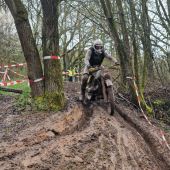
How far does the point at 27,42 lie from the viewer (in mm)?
9891

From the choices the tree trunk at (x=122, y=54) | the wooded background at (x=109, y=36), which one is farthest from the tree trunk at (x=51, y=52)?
the tree trunk at (x=122, y=54)

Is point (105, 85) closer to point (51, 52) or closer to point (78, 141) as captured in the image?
point (51, 52)

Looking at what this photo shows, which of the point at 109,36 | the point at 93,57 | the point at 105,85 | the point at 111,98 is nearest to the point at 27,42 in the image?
the point at 93,57

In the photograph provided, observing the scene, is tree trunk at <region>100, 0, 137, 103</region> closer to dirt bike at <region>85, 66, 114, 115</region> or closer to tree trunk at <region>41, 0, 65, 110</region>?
dirt bike at <region>85, 66, 114, 115</region>

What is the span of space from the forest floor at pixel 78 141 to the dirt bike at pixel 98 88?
0.46 meters

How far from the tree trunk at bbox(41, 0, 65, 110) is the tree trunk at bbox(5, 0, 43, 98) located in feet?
0.74

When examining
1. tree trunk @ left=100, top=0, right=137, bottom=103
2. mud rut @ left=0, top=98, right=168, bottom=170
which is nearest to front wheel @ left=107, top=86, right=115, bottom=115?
mud rut @ left=0, top=98, right=168, bottom=170

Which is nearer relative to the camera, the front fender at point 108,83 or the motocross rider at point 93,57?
the front fender at point 108,83

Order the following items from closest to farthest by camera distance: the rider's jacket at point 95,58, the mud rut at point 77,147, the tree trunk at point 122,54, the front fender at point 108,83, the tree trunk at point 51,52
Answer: the mud rut at point 77,147 → the tree trunk at point 51,52 → the front fender at point 108,83 → the rider's jacket at point 95,58 → the tree trunk at point 122,54

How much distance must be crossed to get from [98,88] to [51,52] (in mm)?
1893

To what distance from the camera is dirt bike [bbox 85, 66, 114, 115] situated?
10102 millimetres

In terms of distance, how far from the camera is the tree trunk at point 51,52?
9.77m

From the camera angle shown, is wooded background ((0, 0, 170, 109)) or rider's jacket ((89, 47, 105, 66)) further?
rider's jacket ((89, 47, 105, 66))

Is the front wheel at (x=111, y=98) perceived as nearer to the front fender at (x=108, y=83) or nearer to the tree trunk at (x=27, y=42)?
the front fender at (x=108, y=83)
